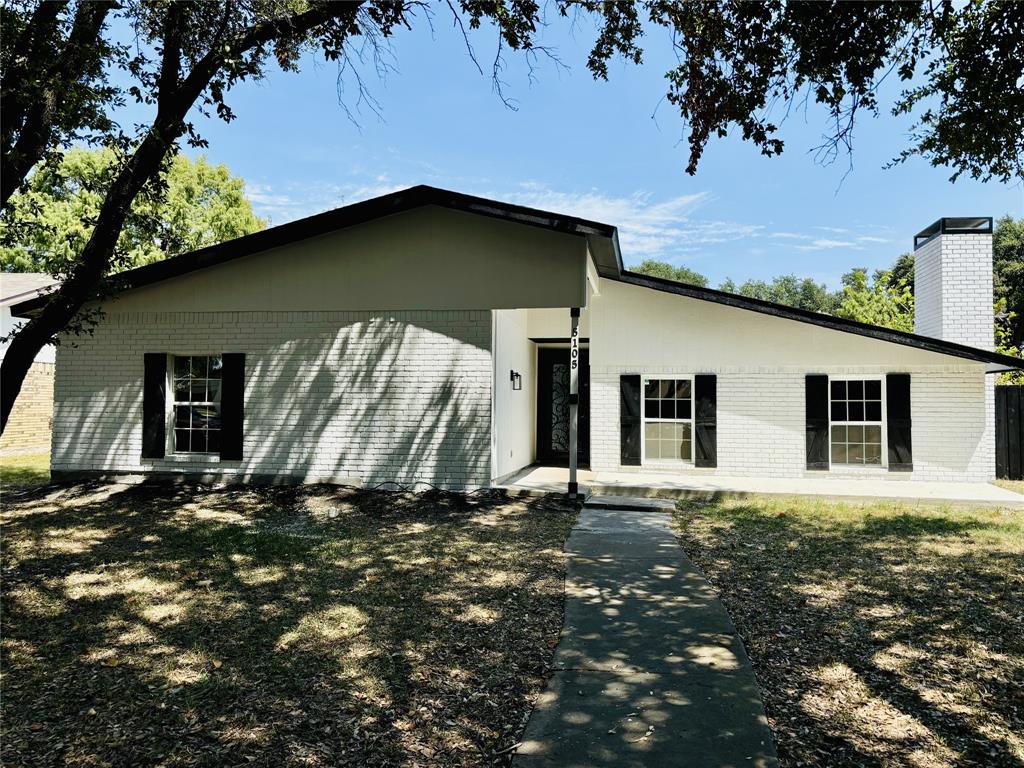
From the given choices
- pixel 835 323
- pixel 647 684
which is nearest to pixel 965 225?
pixel 835 323

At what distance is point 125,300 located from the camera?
34.8 ft

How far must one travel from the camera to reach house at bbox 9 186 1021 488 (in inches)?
381

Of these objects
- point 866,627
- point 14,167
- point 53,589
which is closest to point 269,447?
point 53,589

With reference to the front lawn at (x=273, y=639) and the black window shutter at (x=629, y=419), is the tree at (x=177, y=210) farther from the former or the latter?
the front lawn at (x=273, y=639)

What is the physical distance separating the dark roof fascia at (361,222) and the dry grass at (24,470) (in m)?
2.93

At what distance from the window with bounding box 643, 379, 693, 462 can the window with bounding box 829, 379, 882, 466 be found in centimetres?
254

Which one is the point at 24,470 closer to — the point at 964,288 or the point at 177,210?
the point at 964,288

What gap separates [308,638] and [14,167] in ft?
13.1

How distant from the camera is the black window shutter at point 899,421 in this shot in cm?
1105

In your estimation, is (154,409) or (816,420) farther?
(816,420)

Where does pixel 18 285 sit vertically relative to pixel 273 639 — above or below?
above

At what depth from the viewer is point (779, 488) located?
10.1 metres

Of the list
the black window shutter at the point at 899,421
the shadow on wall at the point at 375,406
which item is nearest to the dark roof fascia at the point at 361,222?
the shadow on wall at the point at 375,406

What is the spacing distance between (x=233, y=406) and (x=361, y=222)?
3672 mm
